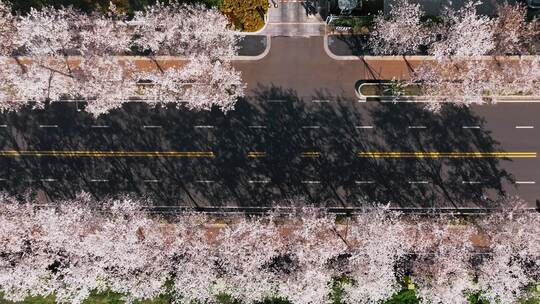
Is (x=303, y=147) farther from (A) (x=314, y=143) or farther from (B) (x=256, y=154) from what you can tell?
(B) (x=256, y=154)

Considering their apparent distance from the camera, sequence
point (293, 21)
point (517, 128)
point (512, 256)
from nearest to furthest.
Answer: point (512, 256)
point (517, 128)
point (293, 21)

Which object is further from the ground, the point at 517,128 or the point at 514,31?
the point at 514,31

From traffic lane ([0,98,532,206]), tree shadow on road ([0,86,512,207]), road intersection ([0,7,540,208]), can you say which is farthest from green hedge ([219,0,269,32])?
traffic lane ([0,98,532,206])

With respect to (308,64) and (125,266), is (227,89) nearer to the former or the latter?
(308,64)

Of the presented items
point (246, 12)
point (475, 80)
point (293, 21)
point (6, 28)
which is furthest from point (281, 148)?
point (6, 28)

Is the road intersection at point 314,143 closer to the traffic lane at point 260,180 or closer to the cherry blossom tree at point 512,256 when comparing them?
the traffic lane at point 260,180
